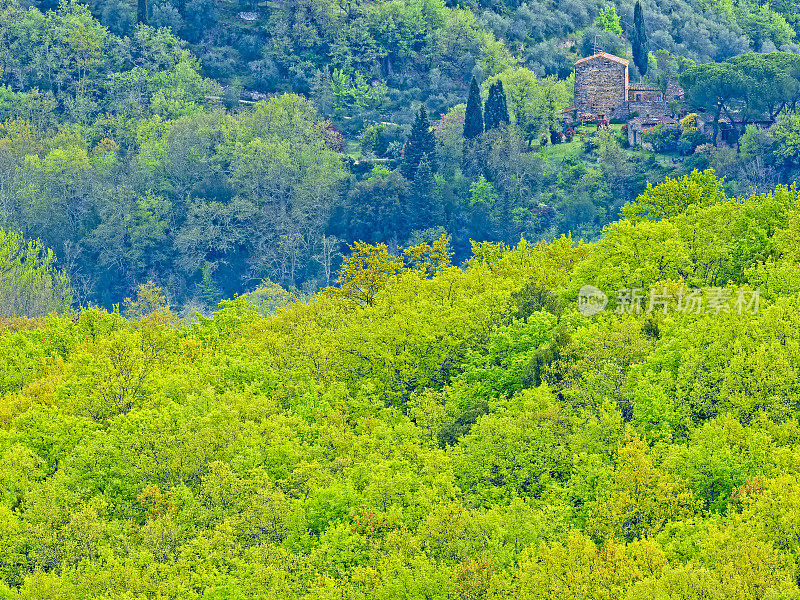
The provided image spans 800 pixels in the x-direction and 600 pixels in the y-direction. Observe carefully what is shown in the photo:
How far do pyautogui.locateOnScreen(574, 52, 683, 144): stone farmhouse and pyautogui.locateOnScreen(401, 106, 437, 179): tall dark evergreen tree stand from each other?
1328cm

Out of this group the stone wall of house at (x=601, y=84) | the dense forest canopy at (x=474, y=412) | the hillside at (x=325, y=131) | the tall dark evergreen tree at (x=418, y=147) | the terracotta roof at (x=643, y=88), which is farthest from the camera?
the tall dark evergreen tree at (x=418, y=147)

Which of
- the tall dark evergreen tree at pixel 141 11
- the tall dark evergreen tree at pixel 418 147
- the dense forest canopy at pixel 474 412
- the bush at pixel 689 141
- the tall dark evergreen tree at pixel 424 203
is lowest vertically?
the tall dark evergreen tree at pixel 424 203

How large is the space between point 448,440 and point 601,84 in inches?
2850

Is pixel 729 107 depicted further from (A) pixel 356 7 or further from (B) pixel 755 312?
(B) pixel 755 312

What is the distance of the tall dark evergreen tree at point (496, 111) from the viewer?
125m

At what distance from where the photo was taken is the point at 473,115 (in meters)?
124

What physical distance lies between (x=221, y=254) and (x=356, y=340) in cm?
6799

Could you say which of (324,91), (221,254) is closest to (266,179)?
(221,254)

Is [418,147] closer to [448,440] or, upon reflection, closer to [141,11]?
[141,11]

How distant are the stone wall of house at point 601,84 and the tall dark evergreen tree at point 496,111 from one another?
6.51 meters

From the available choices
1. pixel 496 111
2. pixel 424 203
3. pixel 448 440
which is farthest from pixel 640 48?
pixel 448 440

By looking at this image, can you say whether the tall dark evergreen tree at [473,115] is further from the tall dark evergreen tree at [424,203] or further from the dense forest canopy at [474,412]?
the dense forest canopy at [474,412]

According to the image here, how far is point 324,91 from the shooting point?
A: 5719 inches

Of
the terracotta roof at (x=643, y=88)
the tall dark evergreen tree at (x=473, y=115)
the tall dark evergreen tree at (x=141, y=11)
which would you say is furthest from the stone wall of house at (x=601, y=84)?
the tall dark evergreen tree at (x=141, y=11)
